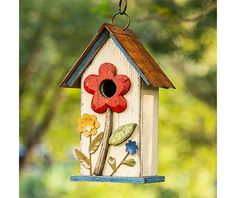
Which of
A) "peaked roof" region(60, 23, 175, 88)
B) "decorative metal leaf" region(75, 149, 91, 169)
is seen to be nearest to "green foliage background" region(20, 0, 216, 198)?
"peaked roof" region(60, 23, 175, 88)

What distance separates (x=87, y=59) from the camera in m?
3.22

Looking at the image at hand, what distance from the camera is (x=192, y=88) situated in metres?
7.30

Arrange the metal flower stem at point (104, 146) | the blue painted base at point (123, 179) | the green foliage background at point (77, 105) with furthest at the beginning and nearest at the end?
the green foliage background at point (77, 105) → the metal flower stem at point (104, 146) → the blue painted base at point (123, 179)

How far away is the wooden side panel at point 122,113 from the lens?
10.1 ft

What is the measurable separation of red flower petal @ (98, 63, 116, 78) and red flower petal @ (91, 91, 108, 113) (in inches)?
3.3

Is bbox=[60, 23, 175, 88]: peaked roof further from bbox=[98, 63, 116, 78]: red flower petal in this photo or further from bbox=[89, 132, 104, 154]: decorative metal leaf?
bbox=[89, 132, 104, 154]: decorative metal leaf

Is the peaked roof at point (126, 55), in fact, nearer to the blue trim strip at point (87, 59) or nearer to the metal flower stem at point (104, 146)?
the blue trim strip at point (87, 59)

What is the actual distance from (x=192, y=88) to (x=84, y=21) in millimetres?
1138

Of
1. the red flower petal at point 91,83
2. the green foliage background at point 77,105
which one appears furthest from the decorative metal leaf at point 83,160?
the green foliage background at point 77,105

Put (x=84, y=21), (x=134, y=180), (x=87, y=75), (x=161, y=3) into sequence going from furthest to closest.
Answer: (x=84, y=21) → (x=161, y=3) → (x=87, y=75) → (x=134, y=180)

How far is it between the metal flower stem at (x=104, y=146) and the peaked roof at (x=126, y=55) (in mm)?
209
